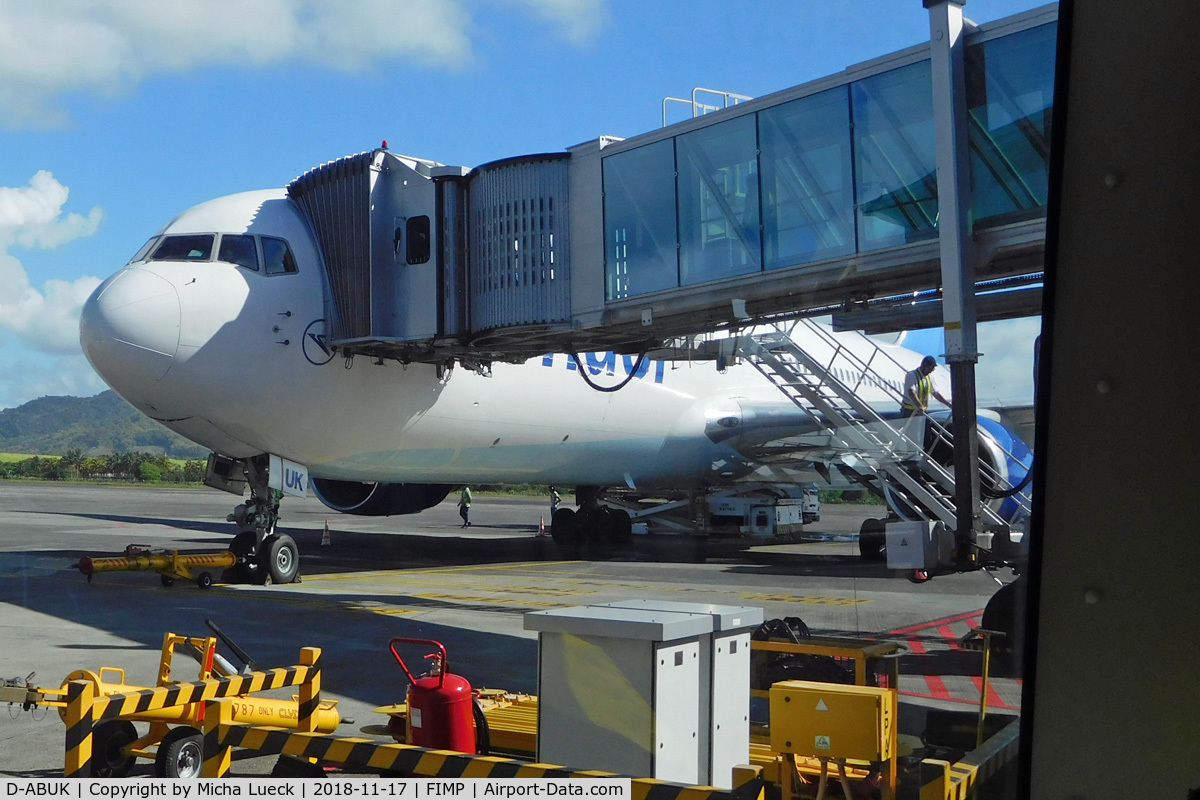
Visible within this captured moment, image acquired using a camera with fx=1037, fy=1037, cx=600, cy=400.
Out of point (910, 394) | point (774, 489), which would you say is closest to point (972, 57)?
point (910, 394)

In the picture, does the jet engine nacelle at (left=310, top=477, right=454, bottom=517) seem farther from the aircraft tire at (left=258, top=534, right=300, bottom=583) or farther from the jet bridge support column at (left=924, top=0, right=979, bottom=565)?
the jet bridge support column at (left=924, top=0, right=979, bottom=565)

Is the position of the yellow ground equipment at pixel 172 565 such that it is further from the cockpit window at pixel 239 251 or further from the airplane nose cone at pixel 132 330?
the cockpit window at pixel 239 251

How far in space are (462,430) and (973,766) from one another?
10.1 meters

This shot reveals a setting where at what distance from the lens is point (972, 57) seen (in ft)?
13.6

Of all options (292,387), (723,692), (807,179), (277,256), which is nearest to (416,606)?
(292,387)

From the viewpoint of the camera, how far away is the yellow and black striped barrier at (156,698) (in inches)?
168

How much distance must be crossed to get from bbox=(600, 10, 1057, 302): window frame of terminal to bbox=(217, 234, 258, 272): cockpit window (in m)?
4.17

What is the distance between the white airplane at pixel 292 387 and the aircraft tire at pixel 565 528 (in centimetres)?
412

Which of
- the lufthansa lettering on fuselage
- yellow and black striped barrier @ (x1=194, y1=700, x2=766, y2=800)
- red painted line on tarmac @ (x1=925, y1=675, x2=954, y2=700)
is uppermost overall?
the lufthansa lettering on fuselage

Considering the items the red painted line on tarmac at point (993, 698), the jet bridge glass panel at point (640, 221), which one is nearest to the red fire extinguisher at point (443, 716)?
the red painted line on tarmac at point (993, 698)

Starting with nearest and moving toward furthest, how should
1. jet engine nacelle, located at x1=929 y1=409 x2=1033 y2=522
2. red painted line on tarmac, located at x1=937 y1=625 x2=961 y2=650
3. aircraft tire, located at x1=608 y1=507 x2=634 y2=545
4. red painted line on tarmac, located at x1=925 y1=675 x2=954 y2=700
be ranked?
jet engine nacelle, located at x1=929 y1=409 x2=1033 y2=522 < red painted line on tarmac, located at x1=925 y1=675 x2=954 y2=700 < red painted line on tarmac, located at x1=937 y1=625 x2=961 y2=650 < aircraft tire, located at x1=608 y1=507 x2=634 y2=545

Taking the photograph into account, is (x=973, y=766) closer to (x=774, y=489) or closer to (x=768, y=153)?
(x=768, y=153)

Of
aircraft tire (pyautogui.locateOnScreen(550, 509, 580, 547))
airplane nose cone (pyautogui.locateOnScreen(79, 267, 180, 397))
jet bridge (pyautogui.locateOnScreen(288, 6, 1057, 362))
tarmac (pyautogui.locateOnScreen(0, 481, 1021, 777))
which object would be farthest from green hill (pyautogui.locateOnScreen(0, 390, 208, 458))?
jet bridge (pyautogui.locateOnScreen(288, 6, 1057, 362))

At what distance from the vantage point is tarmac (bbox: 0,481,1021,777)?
5.88 meters
